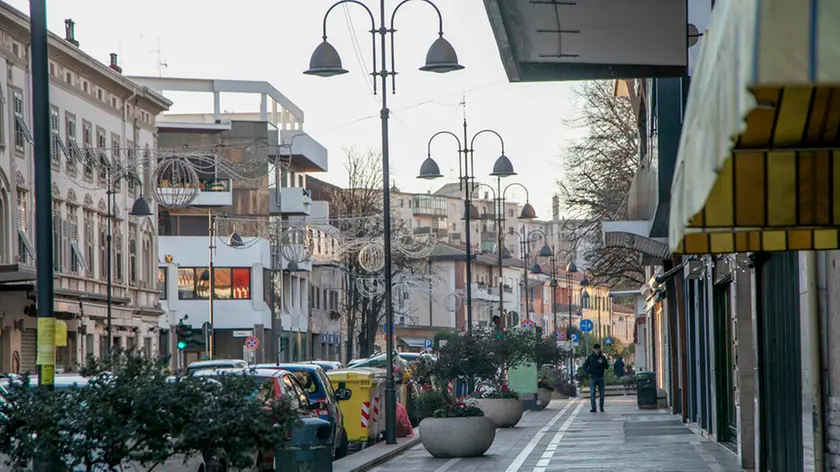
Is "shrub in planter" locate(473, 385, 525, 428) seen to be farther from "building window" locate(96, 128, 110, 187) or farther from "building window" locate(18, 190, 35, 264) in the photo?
→ "building window" locate(96, 128, 110, 187)

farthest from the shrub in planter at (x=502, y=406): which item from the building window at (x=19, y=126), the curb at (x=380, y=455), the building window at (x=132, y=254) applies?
the building window at (x=132, y=254)

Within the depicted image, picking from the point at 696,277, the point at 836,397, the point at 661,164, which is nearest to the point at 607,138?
the point at 696,277

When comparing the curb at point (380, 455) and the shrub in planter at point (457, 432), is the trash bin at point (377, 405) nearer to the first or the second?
the curb at point (380, 455)

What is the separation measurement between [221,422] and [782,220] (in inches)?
188

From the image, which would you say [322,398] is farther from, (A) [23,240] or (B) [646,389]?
(A) [23,240]

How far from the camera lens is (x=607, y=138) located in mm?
52719

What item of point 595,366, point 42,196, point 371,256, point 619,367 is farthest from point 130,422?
point 619,367

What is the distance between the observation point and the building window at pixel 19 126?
4525cm

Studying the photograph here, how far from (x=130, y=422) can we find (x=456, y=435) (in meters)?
12.4

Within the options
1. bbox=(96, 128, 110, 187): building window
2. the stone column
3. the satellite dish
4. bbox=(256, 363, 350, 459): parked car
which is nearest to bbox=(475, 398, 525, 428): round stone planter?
bbox=(256, 363, 350, 459): parked car

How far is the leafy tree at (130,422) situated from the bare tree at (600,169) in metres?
40.6

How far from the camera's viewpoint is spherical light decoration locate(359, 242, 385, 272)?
2232 inches

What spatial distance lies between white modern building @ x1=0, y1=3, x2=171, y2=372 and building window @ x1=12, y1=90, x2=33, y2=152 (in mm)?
39

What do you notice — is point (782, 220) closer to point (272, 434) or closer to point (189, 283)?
point (272, 434)
